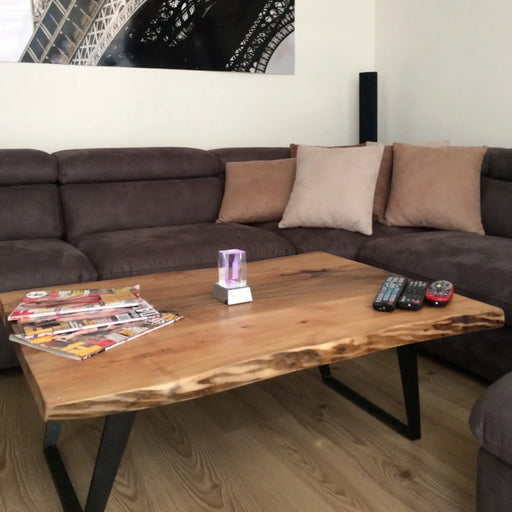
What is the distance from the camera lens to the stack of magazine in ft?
4.13

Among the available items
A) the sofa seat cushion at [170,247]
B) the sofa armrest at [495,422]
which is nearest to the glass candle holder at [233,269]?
the sofa armrest at [495,422]

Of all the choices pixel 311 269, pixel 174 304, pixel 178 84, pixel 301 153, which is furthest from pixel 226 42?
pixel 174 304

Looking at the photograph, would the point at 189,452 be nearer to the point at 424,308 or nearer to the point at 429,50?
the point at 424,308

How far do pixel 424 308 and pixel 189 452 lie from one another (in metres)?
0.76

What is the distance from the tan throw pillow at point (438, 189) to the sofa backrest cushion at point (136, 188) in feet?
3.08

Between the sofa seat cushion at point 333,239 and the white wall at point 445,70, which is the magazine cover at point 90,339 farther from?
the white wall at point 445,70

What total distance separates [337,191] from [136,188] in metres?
0.98

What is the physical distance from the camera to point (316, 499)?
144 cm

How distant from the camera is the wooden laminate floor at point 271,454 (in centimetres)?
145

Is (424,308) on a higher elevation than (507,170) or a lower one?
lower

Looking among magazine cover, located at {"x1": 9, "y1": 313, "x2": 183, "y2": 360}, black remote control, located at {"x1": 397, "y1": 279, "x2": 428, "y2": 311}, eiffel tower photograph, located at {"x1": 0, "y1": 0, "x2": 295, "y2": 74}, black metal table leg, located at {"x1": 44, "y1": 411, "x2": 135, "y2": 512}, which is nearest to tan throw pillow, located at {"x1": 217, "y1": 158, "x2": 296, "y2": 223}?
eiffel tower photograph, located at {"x1": 0, "y1": 0, "x2": 295, "y2": 74}

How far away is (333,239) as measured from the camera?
8.63 feet

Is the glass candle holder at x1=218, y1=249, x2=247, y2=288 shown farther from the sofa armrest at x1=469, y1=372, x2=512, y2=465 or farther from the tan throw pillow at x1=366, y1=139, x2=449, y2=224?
the tan throw pillow at x1=366, y1=139, x2=449, y2=224

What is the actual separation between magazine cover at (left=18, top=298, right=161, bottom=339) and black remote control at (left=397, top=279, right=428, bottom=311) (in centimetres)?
60
